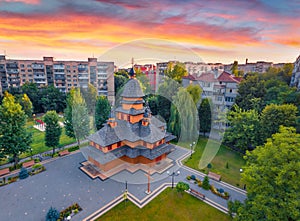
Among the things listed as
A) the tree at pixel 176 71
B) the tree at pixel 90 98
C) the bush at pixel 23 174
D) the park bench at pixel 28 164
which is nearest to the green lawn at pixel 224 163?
the tree at pixel 90 98

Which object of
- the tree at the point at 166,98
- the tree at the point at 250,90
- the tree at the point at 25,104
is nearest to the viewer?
the tree at the point at 250,90

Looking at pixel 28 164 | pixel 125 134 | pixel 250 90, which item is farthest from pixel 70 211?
pixel 250 90

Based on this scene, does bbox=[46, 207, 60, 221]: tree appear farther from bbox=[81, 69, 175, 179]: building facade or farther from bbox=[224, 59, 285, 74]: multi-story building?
bbox=[224, 59, 285, 74]: multi-story building

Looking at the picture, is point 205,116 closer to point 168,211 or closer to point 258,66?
point 168,211

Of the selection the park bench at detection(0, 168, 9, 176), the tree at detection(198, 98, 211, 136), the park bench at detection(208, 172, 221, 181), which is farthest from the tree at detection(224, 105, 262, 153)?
the park bench at detection(0, 168, 9, 176)

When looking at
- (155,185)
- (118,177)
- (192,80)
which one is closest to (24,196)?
(118,177)

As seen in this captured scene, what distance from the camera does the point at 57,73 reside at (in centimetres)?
5681

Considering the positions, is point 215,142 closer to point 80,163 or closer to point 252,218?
point 252,218

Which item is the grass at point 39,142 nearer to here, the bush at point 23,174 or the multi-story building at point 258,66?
the bush at point 23,174

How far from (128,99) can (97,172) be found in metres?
11.1

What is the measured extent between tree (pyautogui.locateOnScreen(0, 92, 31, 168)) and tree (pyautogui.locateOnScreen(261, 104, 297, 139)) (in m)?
35.1

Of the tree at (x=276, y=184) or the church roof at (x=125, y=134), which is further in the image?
the church roof at (x=125, y=134)

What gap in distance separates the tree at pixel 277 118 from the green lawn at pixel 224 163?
5.93 m

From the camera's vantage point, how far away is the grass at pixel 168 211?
15277 mm
